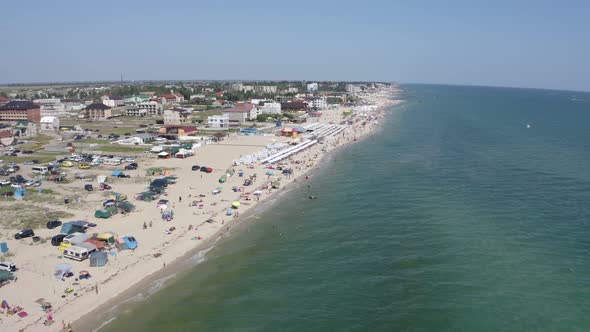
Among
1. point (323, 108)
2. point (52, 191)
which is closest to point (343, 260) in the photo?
point (52, 191)

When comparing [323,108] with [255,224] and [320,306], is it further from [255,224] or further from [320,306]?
[320,306]

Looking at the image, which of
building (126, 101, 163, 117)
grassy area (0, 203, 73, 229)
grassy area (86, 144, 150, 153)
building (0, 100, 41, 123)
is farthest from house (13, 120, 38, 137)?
grassy area (0, 203, 73, 229)

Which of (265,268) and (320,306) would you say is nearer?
(320,306)

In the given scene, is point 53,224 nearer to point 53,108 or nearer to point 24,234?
point 24,234

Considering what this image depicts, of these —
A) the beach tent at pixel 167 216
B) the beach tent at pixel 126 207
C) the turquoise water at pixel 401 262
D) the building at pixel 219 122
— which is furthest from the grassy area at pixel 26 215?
the building at pixel 219 122

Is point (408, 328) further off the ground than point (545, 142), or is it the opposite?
point (545, 142)

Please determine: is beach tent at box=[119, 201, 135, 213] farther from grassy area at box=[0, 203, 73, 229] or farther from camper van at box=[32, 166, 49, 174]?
camper van at box=[32, 166, 49, 174]
